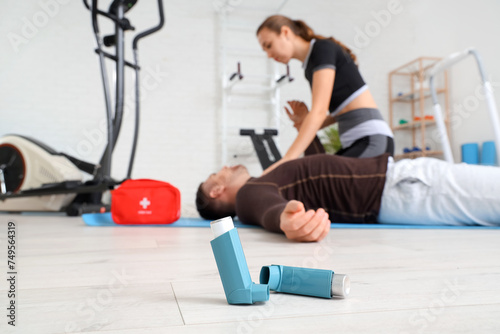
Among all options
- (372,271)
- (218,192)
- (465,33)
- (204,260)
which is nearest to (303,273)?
(372,271)

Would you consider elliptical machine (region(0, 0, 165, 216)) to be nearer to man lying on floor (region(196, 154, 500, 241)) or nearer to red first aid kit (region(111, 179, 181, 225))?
red first aid kit (region(111, 179, 181, 225))

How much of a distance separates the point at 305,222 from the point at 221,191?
2.74 ft

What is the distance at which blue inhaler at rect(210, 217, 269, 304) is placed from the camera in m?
0.50

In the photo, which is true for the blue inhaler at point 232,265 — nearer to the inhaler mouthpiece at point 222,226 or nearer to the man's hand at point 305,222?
the inhaler mouthpiece at point 222,226

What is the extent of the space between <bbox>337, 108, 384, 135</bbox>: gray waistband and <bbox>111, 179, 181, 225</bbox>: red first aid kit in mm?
842

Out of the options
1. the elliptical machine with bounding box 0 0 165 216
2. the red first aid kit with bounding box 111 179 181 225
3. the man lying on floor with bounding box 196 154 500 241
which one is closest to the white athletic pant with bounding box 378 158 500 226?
the man lying on floor with bounding box 196 154 500 241

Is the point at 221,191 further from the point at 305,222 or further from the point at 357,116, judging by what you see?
the point at 305,222

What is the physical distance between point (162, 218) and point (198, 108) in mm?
3051

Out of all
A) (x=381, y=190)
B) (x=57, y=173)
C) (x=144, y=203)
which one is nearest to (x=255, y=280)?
(x=381, y=190)

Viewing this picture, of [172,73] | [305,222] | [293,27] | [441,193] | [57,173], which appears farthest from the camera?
[172,73]

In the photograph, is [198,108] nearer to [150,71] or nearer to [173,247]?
[150,71]

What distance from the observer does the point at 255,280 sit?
2.31 ft

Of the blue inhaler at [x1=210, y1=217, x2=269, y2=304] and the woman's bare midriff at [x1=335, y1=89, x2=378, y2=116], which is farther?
the woman's bare midriff at [x1=335, y1=89, x2=378, y2=116]

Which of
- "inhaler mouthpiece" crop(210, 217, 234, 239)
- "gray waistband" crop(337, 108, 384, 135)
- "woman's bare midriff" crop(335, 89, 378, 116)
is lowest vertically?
"inhaler mouthpiece" crop(210, 217, 234, 239)
